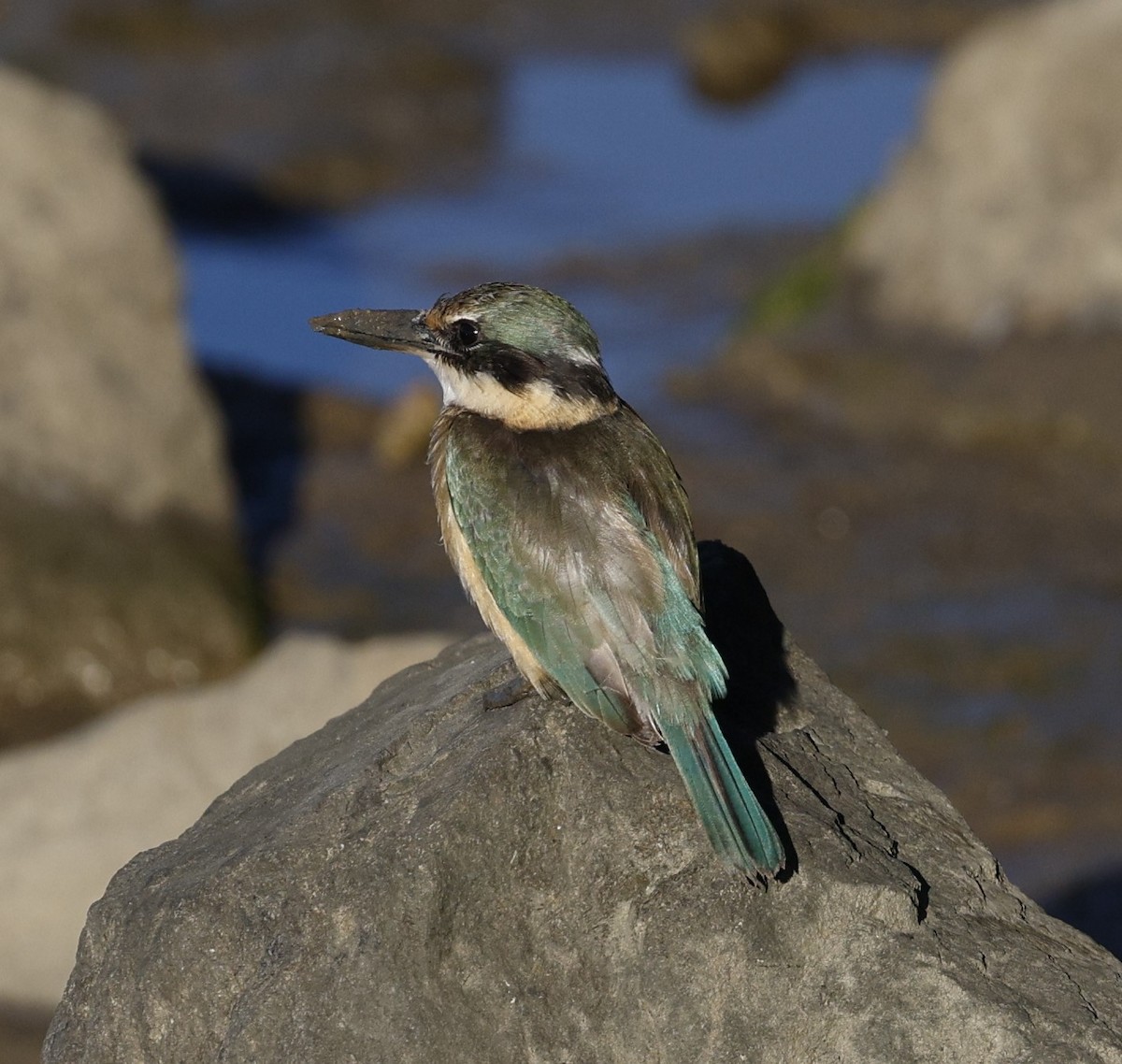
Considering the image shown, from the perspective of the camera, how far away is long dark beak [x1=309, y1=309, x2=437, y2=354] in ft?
18.9

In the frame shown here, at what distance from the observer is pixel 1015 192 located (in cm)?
1468

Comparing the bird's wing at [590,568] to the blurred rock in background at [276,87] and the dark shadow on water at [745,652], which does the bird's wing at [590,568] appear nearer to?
the dark shadow on water at [745,652]

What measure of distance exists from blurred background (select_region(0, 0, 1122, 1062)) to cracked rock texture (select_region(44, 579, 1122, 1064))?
10.9ft

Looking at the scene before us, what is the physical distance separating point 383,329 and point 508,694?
3.98ft

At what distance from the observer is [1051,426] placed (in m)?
13.3

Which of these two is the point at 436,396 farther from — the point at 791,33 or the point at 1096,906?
the point at 791,33

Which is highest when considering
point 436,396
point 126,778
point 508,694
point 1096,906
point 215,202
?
point 508,694

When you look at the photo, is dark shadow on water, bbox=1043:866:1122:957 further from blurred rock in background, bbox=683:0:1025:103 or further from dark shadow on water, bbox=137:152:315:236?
blurred rock in background, bbox=683:0:1025:103

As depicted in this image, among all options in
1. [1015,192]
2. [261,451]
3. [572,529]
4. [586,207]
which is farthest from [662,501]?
[586,207]

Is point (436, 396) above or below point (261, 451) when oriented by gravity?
above

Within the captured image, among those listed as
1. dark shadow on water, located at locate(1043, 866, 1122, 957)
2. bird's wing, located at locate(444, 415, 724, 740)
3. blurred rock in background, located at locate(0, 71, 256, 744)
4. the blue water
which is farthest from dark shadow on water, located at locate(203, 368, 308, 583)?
bird's wing, located at locate(444, 415, 724, 740)

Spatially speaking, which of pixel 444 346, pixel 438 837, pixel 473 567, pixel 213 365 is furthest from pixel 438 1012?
pixel 213 365

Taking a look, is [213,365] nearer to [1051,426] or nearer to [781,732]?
[1051,426]

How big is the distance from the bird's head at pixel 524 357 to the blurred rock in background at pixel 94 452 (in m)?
5.62
